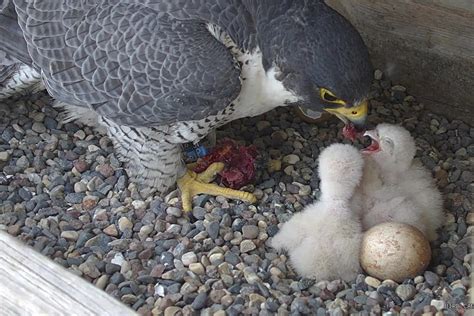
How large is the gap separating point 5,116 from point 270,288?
1478mm


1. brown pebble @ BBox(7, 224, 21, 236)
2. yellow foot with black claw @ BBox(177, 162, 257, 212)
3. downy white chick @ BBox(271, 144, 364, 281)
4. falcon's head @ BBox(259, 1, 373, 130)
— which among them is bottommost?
brown pebble @ BBox(7, 224, 21, 236)

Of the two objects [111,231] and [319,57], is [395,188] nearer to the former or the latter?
[319,57]

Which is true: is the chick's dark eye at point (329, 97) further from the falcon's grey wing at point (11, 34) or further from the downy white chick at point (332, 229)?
the falcon's grey wing at point (11, 34)

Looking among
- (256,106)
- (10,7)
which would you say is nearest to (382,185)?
(256,106)

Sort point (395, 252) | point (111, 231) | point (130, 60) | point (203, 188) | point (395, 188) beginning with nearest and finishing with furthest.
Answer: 1. point (395, 252)
2. point (130, 60)
3. point (395, 188)
4. point (111, 231)
5. point (203, 188)

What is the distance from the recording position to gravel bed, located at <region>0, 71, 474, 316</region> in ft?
8.32

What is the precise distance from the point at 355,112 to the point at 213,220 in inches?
25.8

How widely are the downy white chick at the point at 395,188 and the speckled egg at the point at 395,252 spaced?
14 centimetres

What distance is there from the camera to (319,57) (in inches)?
102

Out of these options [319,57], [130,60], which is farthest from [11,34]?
[319,57]

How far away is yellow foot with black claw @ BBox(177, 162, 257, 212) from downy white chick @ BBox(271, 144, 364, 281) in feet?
1.25

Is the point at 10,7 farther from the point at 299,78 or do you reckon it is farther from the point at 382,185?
the point at 382,185

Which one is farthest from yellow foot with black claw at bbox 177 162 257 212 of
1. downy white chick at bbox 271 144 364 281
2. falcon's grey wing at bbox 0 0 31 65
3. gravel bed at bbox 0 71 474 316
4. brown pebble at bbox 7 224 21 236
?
falcon's grey wing at bbox 0 0 31 65

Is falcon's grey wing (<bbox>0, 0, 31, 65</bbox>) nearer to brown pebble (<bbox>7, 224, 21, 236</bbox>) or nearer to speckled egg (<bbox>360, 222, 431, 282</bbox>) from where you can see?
brown pebble (<bbox>7, 224, 21, 236</bbox>)
